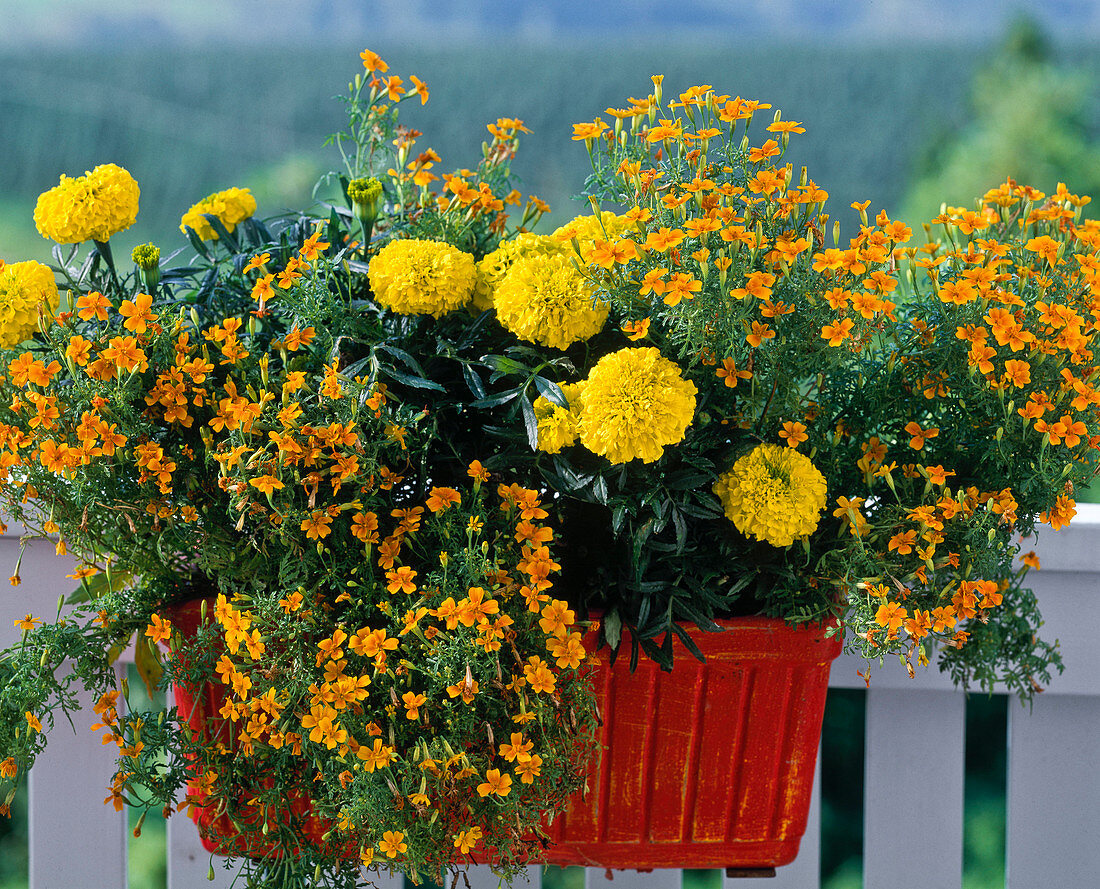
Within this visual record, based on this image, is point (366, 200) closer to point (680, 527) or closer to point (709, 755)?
point (680, 527)

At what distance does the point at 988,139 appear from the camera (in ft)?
6.81

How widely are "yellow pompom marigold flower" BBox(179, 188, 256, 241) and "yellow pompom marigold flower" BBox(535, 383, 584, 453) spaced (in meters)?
0.38

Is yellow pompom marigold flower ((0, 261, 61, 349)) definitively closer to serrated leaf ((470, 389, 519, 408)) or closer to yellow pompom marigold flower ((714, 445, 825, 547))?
serrated leaf ((470, 389, 519, 408))

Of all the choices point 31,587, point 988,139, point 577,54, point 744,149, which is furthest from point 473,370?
point 988,139

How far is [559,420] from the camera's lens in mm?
612

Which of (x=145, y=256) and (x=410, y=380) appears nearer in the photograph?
(x=410, y=380)

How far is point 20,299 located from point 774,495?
0.57 meters

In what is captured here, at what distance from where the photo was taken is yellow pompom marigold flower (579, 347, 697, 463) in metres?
0.58

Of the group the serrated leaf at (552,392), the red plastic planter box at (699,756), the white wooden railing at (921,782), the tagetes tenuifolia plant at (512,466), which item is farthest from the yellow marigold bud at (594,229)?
the white wooden railing at (921,782)

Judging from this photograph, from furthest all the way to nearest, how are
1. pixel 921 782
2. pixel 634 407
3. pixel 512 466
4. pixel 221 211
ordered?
pixel 921 782, pixel 221 211, pixel 512 466, pixel 634 407

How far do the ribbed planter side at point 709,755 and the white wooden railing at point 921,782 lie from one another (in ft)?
0.96

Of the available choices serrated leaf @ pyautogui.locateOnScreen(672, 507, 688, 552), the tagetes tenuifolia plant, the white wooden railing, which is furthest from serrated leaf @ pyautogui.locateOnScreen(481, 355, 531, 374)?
the white wooden railing

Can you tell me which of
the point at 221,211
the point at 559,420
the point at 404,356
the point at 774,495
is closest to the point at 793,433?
the point at 774,495

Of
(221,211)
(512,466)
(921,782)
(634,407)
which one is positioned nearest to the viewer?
(634,407)
